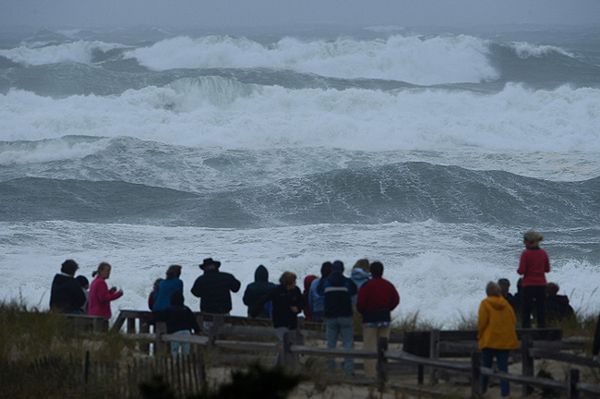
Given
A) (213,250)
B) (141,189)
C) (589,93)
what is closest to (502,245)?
(213,250)

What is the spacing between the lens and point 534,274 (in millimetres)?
12227

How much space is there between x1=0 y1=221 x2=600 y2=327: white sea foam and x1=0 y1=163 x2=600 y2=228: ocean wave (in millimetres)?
A: 1712

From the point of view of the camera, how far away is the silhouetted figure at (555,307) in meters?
13.0

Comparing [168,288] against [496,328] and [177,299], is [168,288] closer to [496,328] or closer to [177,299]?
[177,299]

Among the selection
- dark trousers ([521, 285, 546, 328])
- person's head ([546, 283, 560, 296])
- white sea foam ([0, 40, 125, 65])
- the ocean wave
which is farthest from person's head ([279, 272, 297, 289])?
white sea foam ([0, 40, 125, 65])

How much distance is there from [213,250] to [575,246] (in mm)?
6690

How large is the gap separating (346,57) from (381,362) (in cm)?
5314

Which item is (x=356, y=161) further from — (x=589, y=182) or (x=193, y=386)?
(x=193, y=386)

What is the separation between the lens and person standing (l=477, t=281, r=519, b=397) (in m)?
10.3

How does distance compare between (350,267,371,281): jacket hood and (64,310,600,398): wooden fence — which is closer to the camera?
(64,310,600,398): wooden fence

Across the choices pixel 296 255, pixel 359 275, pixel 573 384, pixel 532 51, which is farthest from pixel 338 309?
pixel 532 51

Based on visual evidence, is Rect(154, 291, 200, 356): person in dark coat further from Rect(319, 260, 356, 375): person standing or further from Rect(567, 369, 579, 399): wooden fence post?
Rect(567, 369, 579, 399): wooden fence post

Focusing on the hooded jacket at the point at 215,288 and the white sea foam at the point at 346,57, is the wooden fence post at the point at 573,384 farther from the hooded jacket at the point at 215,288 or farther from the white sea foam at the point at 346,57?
the white sea foam at the point at 346,57

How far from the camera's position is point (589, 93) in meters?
48.7
